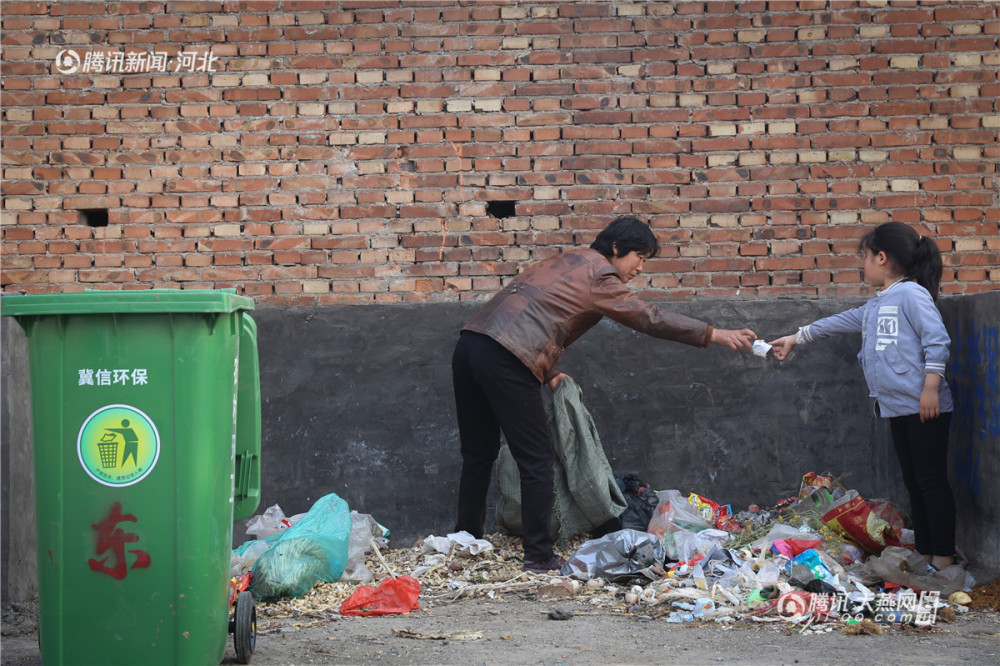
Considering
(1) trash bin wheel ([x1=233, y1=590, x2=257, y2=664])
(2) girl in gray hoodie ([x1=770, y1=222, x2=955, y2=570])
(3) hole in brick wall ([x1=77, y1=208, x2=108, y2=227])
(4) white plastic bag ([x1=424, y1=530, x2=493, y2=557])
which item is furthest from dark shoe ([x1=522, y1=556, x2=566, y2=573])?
(3) hole in brick wall ([x1=77, y1=208, x2=108, y2=227])

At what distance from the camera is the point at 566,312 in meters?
4.78

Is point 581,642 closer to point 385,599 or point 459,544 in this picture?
point 385,599

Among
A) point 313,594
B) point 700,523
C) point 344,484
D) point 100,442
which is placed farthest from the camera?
point 344,484

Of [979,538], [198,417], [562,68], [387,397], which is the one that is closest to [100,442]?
[198,417]

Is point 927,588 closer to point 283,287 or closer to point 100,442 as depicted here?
point 100,442

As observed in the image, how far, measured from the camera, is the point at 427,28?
571 cm

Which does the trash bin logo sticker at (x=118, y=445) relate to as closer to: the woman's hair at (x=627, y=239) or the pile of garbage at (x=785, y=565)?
the pile of garbage at (x=785, y=565)

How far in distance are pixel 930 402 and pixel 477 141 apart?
2936 millimetres

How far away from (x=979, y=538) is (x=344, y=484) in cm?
345

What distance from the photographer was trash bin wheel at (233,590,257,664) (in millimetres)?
3457

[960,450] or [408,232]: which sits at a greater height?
[408,232]

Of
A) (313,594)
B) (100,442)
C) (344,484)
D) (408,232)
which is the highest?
(408,232)

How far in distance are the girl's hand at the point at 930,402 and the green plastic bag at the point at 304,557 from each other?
2.80 meters

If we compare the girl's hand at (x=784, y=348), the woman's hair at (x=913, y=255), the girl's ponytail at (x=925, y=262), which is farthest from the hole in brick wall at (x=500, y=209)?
the girl's ponytail at (x=925, y=262)
